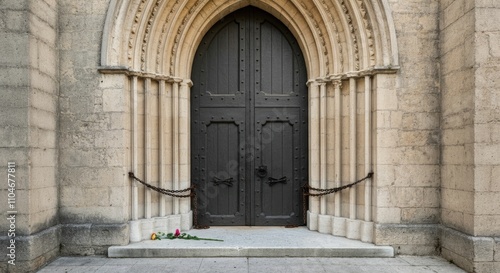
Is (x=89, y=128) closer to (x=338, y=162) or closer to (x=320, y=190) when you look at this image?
(x=320, y=190)

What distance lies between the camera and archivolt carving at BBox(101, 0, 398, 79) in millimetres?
5121

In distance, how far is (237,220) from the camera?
6.15 m

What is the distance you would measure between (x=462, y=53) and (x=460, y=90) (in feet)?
1.44

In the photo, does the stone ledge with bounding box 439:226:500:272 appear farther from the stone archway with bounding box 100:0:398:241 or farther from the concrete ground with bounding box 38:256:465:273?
the stone archway with bounding box 100:0:398:241

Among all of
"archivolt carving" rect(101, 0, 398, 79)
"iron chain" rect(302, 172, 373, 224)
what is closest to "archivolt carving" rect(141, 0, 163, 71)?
"archivolt carving" rect(101, 0, 398, 79)

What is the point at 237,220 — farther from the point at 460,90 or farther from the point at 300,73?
the point at 460,90

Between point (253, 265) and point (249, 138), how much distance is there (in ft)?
7.04

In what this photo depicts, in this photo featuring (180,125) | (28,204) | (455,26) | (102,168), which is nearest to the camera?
(28,204)

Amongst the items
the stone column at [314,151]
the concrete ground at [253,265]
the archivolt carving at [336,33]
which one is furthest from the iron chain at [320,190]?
the archivolt carving at [336,33]

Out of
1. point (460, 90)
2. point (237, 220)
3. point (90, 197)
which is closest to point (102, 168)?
point (90, 197)

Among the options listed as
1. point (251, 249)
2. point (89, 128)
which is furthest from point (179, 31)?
point (251, 249)

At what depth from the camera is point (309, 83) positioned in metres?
5.95

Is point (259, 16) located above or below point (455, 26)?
above

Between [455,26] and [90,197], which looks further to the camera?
[90,197]
